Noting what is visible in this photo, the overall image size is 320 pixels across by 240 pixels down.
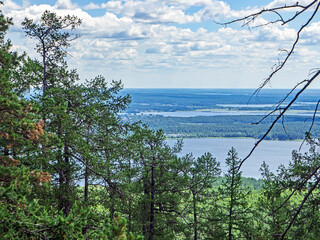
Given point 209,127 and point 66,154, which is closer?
point 66,154

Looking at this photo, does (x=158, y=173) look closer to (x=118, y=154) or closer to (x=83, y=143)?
(x=118, y=154)

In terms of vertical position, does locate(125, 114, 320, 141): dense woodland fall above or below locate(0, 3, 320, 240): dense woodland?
below

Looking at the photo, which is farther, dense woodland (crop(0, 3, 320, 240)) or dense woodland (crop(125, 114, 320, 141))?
dense woodland (crop(125, 114, 320, 141))

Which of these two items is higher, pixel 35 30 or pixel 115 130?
pixel 35 30

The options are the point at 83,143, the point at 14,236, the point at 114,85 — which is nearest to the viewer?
the point at 14,236

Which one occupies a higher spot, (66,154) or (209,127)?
(66,154)

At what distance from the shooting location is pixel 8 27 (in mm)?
11273

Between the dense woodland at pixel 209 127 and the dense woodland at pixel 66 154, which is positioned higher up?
the dense woodland at pixel 66 154

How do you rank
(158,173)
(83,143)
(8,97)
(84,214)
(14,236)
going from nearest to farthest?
(14,236)
(84,214)
(8,97)
(83,143)
(158,173)

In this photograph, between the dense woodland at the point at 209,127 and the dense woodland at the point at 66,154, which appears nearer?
the dense woodland at the point at 66,154

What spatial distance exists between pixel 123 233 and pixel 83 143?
6.36 m

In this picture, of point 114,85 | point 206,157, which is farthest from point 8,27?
point 206,157

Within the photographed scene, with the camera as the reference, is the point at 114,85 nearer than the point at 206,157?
Yes

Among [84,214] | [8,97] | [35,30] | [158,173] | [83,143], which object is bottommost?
[158,173]
